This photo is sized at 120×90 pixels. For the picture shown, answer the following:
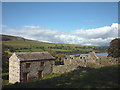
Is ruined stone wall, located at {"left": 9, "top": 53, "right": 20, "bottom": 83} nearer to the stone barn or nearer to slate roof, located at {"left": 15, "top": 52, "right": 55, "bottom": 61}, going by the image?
the stone barn

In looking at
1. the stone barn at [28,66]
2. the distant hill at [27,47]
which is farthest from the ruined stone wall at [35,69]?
the distant hill at [27,47]

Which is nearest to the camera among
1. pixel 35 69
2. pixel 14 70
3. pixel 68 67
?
pixel 68 67

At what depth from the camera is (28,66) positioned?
28.0 m

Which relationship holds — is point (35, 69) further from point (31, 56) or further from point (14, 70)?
point (14, 70)

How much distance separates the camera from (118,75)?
1154 cm

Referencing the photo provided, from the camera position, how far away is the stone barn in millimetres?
26938

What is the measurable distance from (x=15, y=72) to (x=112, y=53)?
125 ft

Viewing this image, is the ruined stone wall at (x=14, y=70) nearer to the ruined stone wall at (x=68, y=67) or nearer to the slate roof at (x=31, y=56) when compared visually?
the slate roof at (x=31, y=56)

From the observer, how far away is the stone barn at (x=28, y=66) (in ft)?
88.4

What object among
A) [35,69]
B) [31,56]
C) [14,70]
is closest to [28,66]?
[35,69]

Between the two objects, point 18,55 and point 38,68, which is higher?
point 18,55

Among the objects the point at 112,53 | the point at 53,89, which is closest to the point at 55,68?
the point at 53,89

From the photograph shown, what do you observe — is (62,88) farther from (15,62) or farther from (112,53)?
(112,53)

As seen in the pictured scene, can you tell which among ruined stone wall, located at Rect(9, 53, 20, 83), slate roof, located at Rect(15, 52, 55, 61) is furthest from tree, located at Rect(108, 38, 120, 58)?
ruined stone wall, located at Rect(9, 53, 20, 83)
